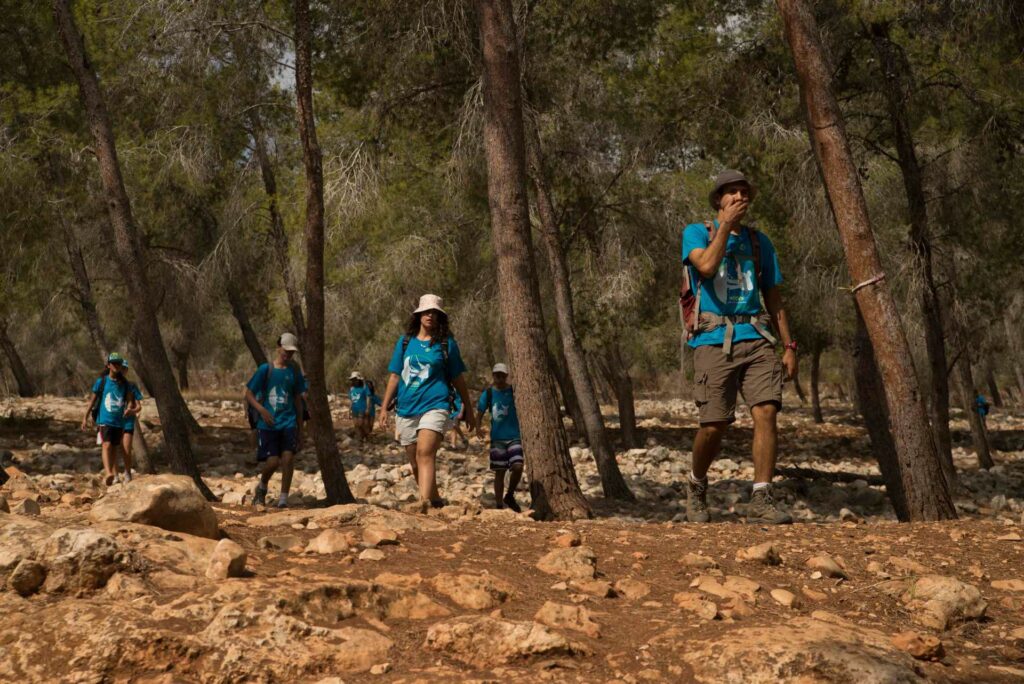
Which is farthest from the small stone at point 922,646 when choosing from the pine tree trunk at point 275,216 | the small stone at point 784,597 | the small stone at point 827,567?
the pine tree trunk at point 275,216

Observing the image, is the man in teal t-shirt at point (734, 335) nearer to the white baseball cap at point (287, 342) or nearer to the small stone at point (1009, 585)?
the small stone at point (1009, 585)

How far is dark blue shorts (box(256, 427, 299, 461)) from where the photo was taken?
11.5m

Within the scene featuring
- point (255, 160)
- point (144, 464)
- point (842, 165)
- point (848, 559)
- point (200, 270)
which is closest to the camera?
point (848, 559)

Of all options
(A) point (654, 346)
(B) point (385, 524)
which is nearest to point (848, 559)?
(B) point (385, 524)

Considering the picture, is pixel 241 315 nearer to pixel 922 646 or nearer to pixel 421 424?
pixel 421 424

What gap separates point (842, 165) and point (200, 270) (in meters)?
17.3

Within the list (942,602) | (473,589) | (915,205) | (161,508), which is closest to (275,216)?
(915,205)

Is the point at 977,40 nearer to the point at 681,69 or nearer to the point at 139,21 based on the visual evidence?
the point at 681,69

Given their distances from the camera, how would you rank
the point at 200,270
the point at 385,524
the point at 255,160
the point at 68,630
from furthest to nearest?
1. the point at 200,270
2. the point at 255,160
3. the point at 385,524
4. the point at 68,630

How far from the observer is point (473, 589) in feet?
15.2

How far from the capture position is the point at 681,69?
16156mm

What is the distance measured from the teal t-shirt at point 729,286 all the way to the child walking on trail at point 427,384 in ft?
8.17

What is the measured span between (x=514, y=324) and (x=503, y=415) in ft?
12.2

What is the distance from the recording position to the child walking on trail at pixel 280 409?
11375 millimetres
